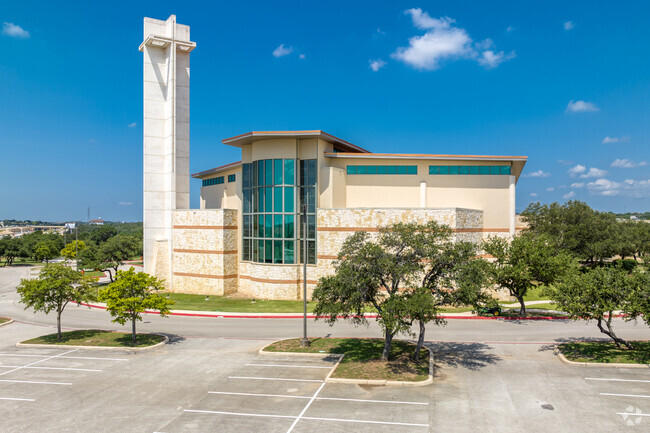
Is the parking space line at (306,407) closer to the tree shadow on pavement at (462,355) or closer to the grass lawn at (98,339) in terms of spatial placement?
the tree shadow on pavement at (462,355)

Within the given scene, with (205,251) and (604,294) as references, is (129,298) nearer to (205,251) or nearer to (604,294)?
(205,251)

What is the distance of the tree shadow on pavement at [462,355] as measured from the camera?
18.7 meters

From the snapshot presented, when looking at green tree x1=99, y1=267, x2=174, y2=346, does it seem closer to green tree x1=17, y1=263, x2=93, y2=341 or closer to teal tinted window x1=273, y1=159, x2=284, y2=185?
green tree x1=17, y1=263, x2=93, y2=341

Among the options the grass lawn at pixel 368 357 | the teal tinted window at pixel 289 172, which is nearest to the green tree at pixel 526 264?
the grass lawn at pixel 368 357

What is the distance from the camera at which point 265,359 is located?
20.0 metres

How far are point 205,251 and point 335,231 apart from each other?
13926 mm

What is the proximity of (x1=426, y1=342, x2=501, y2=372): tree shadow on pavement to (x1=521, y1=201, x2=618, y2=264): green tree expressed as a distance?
37.5m

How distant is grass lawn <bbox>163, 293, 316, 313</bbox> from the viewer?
33.2m

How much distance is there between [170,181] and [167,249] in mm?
7232

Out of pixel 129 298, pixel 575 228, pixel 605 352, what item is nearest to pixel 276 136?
pixel 129 298

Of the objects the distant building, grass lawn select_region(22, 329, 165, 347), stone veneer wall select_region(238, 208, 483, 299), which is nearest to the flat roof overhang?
the distant building

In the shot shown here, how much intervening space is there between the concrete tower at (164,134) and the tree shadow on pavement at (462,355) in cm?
3151

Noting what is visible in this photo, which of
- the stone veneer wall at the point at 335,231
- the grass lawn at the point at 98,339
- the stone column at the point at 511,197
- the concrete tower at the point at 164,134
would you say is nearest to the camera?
the grass lawn at the point at 98,339

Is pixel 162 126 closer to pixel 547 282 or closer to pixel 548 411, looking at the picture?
pixel 547 282
